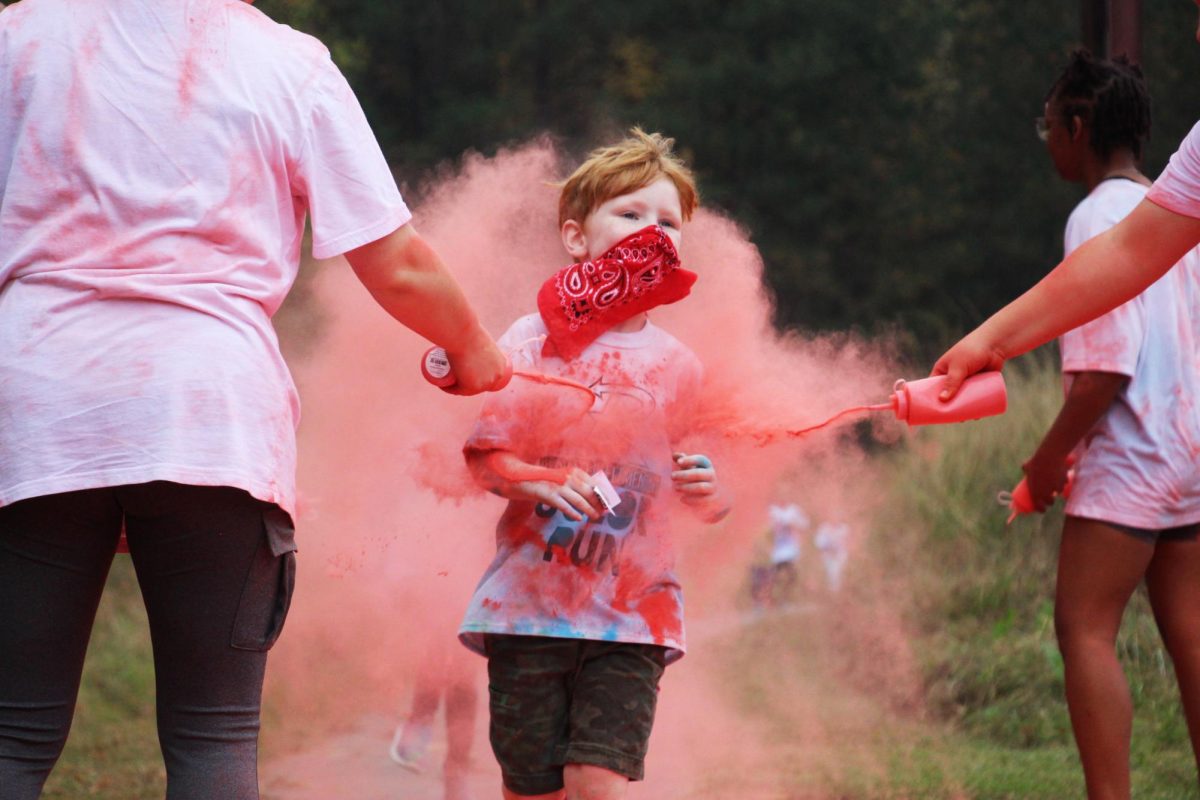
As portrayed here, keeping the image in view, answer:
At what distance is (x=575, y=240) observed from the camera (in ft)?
10.2

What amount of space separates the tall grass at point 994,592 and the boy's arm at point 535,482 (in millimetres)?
2875

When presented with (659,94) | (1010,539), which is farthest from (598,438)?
(659,94)

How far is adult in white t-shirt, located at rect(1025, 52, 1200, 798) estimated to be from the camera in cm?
332

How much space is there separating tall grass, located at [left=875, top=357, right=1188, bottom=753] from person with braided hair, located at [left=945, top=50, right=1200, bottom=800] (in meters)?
1.51

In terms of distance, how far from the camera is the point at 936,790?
4.24m

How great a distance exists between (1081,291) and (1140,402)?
633mm

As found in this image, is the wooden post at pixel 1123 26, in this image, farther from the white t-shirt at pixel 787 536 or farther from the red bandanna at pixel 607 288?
the white t-shirt at pixel 787 536

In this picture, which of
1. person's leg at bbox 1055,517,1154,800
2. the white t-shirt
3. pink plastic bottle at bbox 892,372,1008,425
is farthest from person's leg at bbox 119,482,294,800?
the white t-shirt

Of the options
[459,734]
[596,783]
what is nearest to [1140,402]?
[596,783]

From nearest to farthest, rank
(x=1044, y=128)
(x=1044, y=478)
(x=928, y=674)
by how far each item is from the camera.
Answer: (x=1044, y=478), (x=1044, y=128), (x=928, y=674)

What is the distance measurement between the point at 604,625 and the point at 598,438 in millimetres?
384

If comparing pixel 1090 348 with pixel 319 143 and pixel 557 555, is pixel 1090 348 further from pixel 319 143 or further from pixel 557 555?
pixel 319 143

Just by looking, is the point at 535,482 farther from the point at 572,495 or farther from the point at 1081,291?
the point at 1081,291

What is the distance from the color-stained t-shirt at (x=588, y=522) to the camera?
2811 mm
